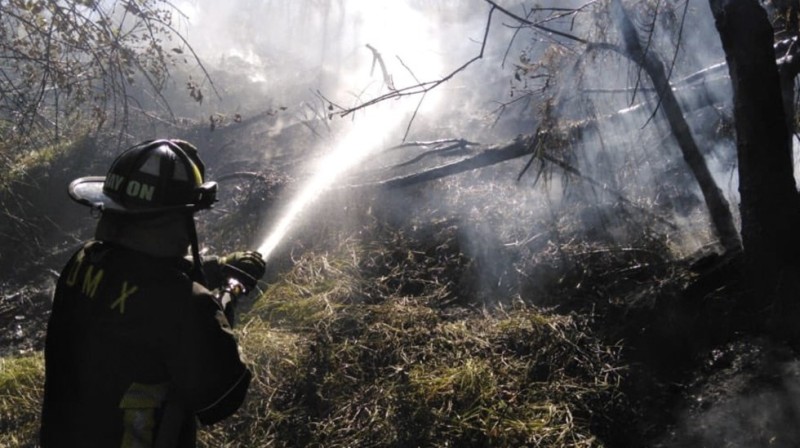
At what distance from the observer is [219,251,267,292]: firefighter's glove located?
2.80 m

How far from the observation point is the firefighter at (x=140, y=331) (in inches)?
74.5

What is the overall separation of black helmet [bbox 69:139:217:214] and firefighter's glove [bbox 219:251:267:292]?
739mm

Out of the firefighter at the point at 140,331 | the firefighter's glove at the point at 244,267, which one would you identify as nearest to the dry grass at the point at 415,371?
the firefighter's glove at the point at 244,267

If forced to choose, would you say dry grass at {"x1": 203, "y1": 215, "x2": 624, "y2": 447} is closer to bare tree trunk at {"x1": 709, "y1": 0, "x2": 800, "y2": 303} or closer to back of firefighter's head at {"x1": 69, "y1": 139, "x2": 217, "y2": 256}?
bare tree trunk at {"x1": 709, "y1": 0, "x2": 800, "y2": 303}

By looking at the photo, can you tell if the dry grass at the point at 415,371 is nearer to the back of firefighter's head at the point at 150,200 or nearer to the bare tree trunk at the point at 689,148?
the bare tree trunk at the point at 689,148

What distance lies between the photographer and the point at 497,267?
4.81 meters

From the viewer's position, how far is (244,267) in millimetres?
2863

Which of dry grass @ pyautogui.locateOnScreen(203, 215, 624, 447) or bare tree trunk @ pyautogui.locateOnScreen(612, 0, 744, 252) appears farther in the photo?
bare tree trunk @ pyautogui.locateOnScreen(612, 0, 744, 252)

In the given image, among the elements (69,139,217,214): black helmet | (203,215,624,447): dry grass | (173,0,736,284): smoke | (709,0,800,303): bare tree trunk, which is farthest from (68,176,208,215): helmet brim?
(709,0,800,303): bare tree trunk

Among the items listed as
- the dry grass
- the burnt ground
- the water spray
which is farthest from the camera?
the water spray

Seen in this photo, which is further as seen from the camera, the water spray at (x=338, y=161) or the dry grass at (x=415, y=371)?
the water spray at (x=338, y=161)

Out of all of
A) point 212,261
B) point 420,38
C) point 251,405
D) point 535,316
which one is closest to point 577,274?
point 535,316

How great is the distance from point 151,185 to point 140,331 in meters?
0.47

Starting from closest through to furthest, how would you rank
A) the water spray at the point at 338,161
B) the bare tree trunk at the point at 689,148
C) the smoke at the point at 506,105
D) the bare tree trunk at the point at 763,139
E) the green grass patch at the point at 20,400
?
1. the bare tree trunk at the point at 763,139
2. the green grass patch at the point at 20,400
3. the bare tree trunk at the point at 689,148
4. the smoke at the point at 506,105
5. the water spray at the point at 338,161
